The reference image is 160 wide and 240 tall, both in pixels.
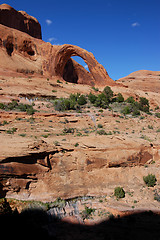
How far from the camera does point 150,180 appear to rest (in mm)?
12781

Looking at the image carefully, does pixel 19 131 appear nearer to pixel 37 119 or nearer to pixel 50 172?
pixel 37 119

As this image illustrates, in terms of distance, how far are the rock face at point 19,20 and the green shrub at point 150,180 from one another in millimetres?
40357

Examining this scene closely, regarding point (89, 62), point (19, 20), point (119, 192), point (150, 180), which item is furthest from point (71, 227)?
point (19, 20)

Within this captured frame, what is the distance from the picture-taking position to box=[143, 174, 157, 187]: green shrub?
12.7 meters

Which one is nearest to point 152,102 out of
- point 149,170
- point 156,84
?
point 156,84

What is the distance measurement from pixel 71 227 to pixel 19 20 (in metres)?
44.0

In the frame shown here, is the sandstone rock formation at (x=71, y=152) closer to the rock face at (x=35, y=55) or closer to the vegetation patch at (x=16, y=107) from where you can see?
the vegetation patch at (x=16, y=107)

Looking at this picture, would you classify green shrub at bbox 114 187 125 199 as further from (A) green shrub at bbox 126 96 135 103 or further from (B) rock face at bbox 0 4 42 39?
(B) rock face at bbox 0 4 42 39

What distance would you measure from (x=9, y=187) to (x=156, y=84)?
46725mm

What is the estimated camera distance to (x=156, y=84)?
1876 inches

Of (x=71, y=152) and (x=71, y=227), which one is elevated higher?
(x=71, y=152)

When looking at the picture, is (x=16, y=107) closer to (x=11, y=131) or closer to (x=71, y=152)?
(x=11, y=131)

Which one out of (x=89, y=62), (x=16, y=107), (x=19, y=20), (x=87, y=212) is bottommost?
(x=87, y=212)

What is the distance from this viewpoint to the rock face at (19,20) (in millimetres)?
37656
